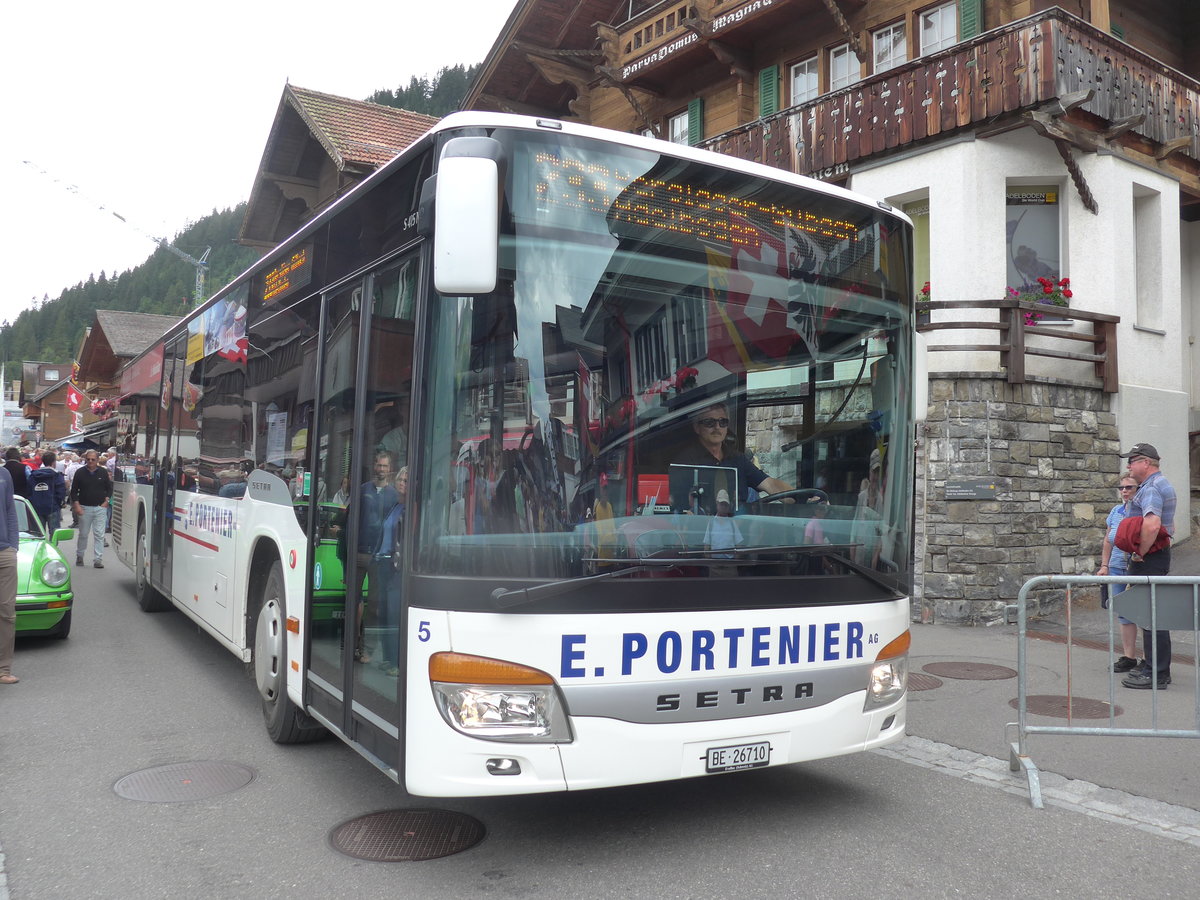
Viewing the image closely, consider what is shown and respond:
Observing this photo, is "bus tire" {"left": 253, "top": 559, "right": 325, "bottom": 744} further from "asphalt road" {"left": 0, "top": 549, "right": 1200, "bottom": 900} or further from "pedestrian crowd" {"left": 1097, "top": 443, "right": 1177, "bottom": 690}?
"pedestrian crowd" {"left": 1097, "top": 443, "right": 1177, "bottom": 690}

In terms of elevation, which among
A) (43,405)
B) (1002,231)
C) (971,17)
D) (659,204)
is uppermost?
(43,405)

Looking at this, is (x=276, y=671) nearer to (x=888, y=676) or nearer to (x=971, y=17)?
(x=888, y=676)

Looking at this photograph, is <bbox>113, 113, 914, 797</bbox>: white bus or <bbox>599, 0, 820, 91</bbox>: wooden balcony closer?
<bbox>113, 113, 914, 797</bbox>: white bus

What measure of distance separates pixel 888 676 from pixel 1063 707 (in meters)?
3.29

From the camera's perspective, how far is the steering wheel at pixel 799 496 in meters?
4.12

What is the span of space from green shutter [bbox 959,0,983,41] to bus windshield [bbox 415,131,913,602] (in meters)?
10.8

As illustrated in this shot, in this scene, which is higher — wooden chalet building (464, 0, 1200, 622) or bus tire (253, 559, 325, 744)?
wooden chalet building (464, 0, 1200, 622)

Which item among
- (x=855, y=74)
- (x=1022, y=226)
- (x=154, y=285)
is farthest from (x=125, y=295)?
(x=1022, y=226)

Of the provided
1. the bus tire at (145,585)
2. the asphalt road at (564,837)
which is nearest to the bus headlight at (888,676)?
the asphalt road at (564,837)

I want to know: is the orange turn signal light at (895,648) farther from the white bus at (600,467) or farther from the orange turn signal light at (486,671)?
the orange turn signal light at (486,671)

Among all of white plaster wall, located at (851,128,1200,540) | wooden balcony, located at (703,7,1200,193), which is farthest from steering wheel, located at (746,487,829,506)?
wooden balcony, located at (703,7,1200,193)

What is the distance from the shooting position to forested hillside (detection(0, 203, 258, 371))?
11138cm

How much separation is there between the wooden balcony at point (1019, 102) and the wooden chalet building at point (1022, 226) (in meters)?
0.03

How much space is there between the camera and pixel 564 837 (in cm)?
427
